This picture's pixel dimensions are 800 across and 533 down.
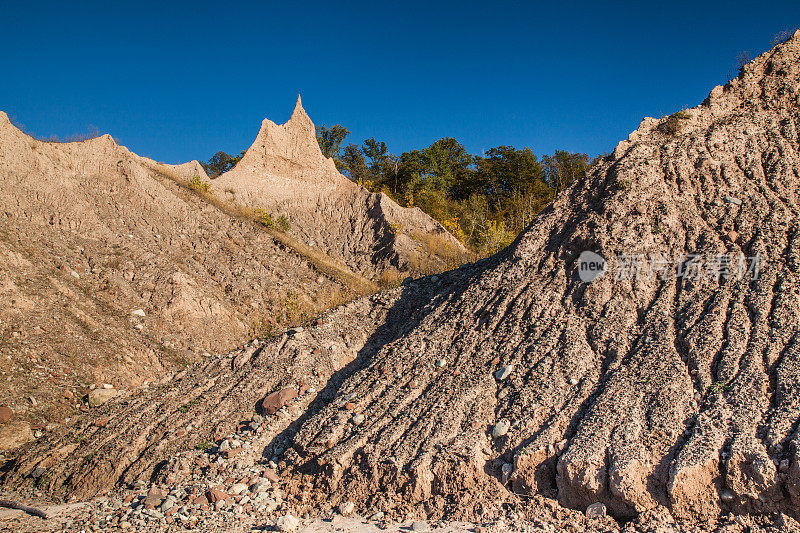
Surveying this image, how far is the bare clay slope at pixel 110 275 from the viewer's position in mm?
8430

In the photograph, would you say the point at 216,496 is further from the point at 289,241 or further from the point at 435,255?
the point at 435,255

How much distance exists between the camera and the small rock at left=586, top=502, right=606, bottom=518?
4457 millimetres

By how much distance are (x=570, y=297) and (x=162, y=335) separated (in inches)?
317

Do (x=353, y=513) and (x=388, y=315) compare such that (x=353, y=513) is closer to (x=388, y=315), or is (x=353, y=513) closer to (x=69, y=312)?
(x=388, y=315)

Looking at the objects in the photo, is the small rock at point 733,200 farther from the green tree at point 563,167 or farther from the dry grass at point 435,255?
the green tree at point 563,167

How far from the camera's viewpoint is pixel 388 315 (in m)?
9.36

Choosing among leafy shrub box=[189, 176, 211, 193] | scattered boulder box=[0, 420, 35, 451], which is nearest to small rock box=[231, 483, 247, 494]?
scattered boulder box=[0, 420, 35, 451]

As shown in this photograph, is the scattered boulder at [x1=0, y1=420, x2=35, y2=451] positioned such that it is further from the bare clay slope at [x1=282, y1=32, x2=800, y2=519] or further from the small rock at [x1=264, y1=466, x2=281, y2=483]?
the bare clay slope at [x1=282, y1=32, x2=800, y2=519]

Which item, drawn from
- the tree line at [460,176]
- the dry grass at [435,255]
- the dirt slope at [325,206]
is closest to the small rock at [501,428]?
the dry grass at [435,255]

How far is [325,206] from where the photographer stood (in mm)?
18734

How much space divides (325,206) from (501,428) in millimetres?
14593

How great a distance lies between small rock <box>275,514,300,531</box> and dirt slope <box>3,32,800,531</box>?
1.24ft

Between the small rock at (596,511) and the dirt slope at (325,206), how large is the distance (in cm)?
1179

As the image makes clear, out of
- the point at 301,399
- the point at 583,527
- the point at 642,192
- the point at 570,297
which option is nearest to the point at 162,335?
the point at 301,399
